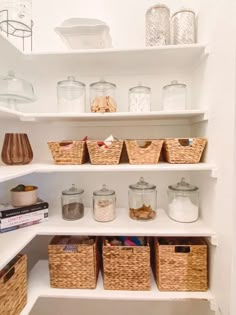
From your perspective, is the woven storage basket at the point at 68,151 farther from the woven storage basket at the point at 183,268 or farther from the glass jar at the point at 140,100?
the woven storage basket at the point at 183,268

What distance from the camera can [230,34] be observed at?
Answer: 2.72 feet

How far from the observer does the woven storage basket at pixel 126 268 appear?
3.59 ft

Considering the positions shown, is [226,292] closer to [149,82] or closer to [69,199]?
[69,199]

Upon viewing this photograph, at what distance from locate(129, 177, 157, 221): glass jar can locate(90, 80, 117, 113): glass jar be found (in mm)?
425

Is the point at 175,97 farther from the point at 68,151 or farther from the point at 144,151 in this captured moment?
the point at 68,151

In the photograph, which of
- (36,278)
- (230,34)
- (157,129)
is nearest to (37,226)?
(36,278)

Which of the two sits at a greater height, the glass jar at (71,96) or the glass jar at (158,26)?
the glass jar at (158,26)

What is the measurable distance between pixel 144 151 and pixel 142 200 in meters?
0.33

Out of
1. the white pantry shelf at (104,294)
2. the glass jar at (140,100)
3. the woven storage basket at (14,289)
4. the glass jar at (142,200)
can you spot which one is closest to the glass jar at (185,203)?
the glass jar at (142,200)

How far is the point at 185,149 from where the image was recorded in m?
1.08

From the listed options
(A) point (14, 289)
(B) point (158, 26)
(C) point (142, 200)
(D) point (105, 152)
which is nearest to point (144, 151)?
(D) point (105, 152)

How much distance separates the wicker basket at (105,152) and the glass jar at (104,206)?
0.20m

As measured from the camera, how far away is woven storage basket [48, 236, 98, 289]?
3.62ft

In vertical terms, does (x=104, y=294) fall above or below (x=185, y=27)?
below
